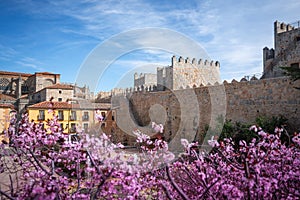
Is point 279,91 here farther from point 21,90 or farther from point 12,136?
point 21,90

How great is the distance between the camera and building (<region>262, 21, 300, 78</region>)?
37.8 feet

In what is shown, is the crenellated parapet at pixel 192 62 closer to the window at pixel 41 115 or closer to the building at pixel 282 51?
the building at pixel 282 51

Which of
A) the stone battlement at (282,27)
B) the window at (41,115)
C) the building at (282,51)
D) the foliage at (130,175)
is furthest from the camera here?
the window at (41,115)

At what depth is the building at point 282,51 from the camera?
454 inches

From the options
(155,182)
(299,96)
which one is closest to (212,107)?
(299,96)

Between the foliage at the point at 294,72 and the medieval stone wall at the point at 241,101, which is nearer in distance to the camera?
the foliage at the point at 294,72

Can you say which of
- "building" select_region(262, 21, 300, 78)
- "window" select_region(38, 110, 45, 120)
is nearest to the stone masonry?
"building" select_region(262, 21, 300, 78)

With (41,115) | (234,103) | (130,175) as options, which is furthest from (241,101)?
(41,115)

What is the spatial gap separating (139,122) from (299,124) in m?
9.05

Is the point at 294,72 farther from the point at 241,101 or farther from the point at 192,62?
the point at 192,62

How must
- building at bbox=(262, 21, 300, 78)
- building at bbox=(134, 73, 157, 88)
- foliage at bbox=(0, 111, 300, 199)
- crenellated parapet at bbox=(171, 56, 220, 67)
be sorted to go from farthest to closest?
building at bbox=(134, 73, 157, 88), crenellated parapet at bbox=(171, 56, 220, 67), building at bbox=(262, 21, 300, 78), foliage at bbox=(0, 111, 300, 199)

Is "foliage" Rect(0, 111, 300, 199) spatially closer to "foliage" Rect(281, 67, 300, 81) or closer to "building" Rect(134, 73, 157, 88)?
"foliage" Rect(281, 67, 300, 81)

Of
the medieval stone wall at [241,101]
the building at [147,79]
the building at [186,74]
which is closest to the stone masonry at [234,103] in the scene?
the medieval stone wall at [241,101]

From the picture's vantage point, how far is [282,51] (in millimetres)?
13086
